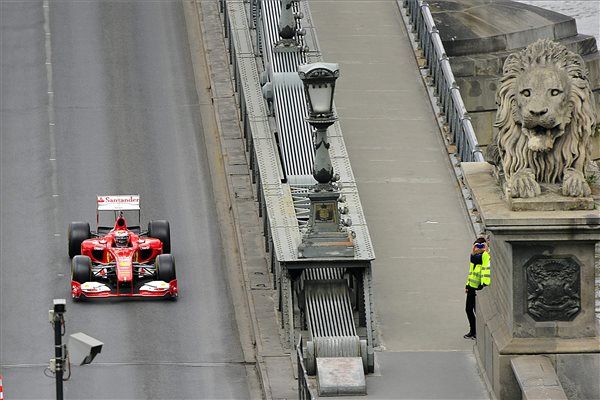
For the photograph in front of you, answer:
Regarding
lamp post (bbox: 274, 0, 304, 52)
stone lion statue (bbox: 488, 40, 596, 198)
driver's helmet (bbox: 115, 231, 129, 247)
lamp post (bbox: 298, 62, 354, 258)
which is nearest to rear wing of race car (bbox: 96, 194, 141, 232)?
driver's helmet (bbox: 115, 231, 129, 247)

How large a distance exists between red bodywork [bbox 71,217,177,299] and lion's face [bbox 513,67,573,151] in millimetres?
9851

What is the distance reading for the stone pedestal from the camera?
889 inches

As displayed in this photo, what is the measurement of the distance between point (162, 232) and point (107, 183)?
4.26m

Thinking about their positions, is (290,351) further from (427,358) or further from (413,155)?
(413,155)

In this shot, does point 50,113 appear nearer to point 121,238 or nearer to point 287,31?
point 287,31

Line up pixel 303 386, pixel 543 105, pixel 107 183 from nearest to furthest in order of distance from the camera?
pixel 543 105 < pixel 303 386 < pixel 107 183

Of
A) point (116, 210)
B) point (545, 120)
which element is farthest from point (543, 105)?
point (116, 210)

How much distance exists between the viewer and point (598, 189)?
2316 cm

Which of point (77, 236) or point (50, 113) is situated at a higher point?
point (50, 113)

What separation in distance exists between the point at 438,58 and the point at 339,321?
36.7 feet

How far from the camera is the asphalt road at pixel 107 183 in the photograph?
29359mm

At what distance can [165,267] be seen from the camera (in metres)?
31.5

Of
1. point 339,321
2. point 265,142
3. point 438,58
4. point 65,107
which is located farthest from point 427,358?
point 65,107

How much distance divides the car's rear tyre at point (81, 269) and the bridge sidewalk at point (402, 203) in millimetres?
4325
